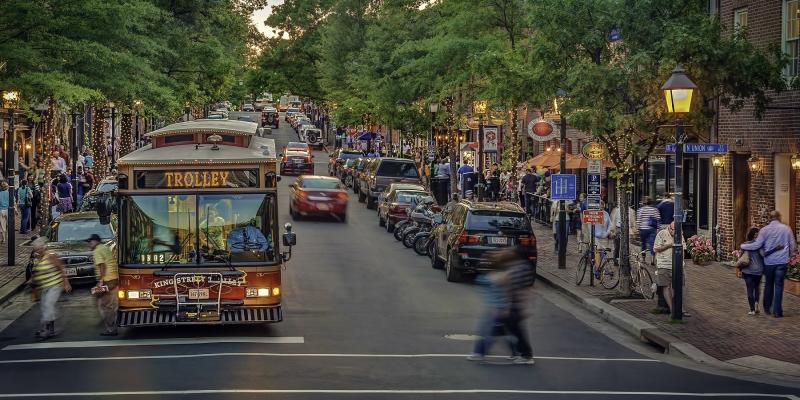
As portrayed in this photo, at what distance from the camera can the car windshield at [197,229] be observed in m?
18.1

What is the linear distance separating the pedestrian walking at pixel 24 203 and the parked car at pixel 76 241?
8019 mm

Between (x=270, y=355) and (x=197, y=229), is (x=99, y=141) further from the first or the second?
(x=270, y=355)

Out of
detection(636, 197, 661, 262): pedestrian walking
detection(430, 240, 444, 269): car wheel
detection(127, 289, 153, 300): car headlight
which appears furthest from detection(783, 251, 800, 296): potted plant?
detection(127, 289, 153, 300): car headlight

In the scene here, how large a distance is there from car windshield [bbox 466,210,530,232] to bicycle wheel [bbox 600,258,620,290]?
1934 mm

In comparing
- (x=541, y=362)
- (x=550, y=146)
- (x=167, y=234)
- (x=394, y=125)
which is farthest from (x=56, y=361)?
(x=394, y=125)

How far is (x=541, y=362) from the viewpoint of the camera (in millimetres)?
16812

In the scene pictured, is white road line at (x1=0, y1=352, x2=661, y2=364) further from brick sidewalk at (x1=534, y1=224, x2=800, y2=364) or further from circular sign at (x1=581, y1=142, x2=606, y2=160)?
circular sign at (x1=581, y1=142, x2=606, y2=160)

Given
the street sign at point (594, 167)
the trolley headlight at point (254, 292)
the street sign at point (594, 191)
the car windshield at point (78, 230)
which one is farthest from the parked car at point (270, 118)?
the trolley headlight at point (254, 292)

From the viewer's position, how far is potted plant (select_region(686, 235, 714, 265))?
99.8 ft

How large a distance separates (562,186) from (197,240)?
1324 cm

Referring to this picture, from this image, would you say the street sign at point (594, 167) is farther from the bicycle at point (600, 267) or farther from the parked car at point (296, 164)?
the parked car at point (296, 164)

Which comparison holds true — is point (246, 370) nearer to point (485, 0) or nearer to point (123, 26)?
point (123, 26)

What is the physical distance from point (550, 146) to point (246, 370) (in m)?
40.3

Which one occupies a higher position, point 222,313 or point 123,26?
point 123,26
